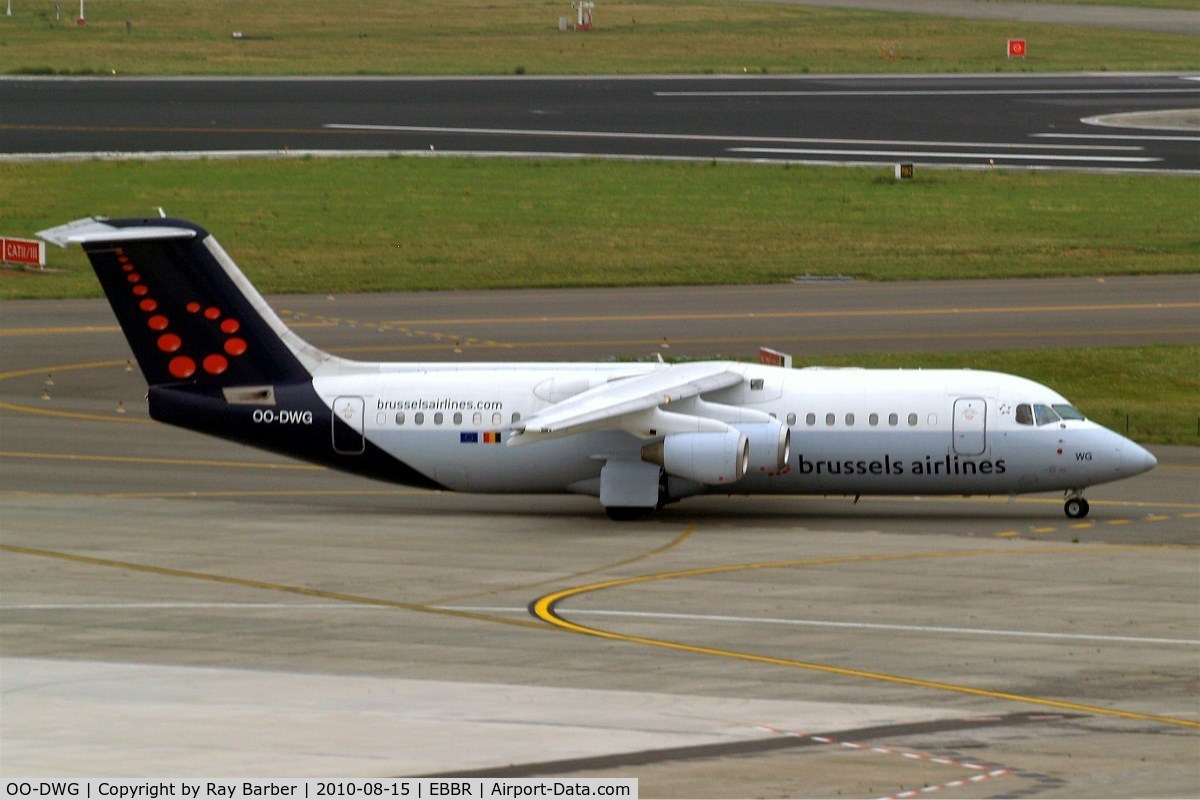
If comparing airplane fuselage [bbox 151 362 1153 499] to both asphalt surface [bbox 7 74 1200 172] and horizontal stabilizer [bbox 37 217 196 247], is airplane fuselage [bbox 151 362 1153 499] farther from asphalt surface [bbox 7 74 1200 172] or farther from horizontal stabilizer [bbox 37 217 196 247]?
asphalt surface [bbox 7 74 1200 172]

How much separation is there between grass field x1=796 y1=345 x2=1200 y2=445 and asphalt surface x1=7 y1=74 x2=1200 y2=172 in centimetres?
3165

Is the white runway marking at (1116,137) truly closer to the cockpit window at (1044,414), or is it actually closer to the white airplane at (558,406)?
the white airplane at (558,406)

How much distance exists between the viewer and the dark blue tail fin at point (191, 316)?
123 ft

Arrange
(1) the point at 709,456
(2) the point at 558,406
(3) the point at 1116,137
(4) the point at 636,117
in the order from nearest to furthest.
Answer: (1) the point at 709,456
(2) the point at 558,406
(3) the point at 1116,137
(4) the point at 636,117

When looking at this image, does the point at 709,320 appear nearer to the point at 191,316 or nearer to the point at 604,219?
the point at 604,219

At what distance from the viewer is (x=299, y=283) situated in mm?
62562

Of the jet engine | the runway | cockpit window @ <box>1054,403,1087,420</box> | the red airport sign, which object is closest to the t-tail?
the runway

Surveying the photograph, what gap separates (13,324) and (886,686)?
3965 centimetres

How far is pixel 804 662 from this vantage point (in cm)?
2556

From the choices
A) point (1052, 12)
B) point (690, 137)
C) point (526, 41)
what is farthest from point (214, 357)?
point (1052, 12)

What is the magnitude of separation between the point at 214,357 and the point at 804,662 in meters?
16.8

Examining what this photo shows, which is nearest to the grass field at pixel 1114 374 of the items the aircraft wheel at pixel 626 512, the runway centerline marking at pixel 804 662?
the runway centerline marking at pixel 804 662

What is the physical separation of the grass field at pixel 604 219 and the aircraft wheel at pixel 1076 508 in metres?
26.9

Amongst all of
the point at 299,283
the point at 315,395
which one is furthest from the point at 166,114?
the point at 315,395
